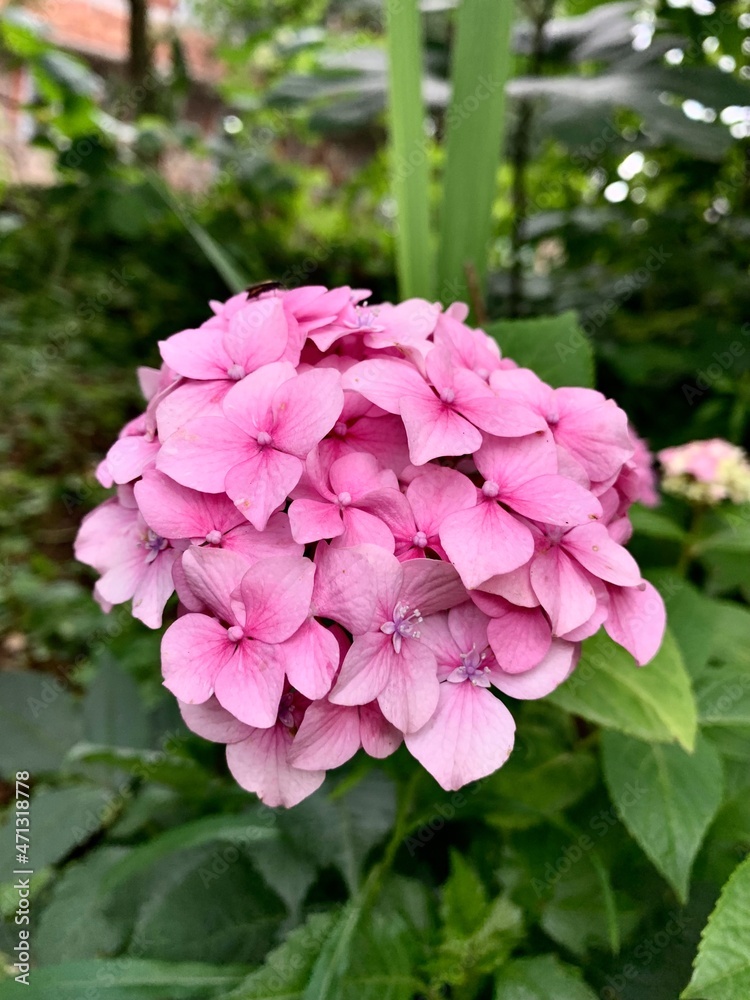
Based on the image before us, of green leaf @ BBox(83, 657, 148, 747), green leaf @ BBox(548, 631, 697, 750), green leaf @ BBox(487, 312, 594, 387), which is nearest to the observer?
green leaf @ BBox(548, 631, 697, 750)

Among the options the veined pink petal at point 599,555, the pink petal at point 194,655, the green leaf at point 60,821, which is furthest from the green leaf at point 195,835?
the veined pink petal at point 599,555

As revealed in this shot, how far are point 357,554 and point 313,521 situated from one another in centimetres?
3

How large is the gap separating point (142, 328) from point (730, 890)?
6.92ft

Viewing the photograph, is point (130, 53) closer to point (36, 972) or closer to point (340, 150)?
point (340, 150)

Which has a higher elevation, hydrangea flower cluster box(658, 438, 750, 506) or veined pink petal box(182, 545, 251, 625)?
veined pink petal box(182, 545, 251, 625)

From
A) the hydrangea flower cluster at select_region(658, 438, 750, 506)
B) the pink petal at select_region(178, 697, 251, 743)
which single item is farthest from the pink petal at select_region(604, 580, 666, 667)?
the hydrangea flower cluster at select_region(658, 438, 750, 506)

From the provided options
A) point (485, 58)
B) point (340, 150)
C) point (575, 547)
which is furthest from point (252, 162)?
point (340, 150)

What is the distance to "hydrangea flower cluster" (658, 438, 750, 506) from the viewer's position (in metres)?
0.81

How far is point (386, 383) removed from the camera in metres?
0.40

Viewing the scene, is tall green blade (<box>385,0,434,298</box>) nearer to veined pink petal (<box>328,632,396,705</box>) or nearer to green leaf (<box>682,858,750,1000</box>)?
veined pink petal (<box>328,632,396,705</box>)

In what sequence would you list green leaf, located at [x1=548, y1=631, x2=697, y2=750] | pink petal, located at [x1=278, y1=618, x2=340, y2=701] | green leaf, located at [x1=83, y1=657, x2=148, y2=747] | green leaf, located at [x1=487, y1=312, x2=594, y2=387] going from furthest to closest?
green leaf, located at [x1=83, y1=657, x2=148, y2=747]
green leaf, located at [x1=487, y1=312, x2=594, y2=387]
green leaf, located at [x1=548, y1=631, x2=697, y2=750]
pink petal, located at [x1=278, y1=618, x2=340, y2=701]

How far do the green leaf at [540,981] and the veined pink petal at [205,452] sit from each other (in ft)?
1.37

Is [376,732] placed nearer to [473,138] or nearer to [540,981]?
[540,981]

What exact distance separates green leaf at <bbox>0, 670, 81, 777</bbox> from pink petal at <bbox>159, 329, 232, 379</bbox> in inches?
20.1
